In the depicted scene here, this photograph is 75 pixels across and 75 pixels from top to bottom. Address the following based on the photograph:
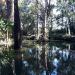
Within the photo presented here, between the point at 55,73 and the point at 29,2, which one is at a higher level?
the point at 29,2

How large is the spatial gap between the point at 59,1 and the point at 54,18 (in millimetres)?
3569

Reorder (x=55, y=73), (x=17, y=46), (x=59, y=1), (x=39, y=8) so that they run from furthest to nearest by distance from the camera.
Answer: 1. (x=59, y=1)
2. (x=39, y=8)
3. (x=17, y=46)
4. (x=55, y=73)

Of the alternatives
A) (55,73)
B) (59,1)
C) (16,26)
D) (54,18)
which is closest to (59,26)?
(54,18)

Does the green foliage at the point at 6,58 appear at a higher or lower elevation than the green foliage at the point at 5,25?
lower

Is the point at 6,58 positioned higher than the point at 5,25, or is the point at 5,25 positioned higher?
the point at 5,25

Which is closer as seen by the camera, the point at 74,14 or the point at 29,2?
the point at 74,14

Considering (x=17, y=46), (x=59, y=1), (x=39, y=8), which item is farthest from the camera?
(x=59, y=1)

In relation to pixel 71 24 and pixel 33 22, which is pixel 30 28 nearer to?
pixel 33 22

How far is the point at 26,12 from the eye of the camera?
53.1m

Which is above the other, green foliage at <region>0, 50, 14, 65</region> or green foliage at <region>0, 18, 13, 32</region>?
green foliage at <region>0, 18, 13, 32</region>

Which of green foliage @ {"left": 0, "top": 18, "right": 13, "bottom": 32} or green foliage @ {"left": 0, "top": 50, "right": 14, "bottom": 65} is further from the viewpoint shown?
green foliage @ {"left": 0, "top": 18, "right": 13, "bottom": 32}

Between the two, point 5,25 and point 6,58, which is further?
point 5,25

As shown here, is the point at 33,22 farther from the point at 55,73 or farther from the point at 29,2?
the point at 55,73

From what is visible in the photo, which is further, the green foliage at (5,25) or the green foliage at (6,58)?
the green foliage at (5,25)
